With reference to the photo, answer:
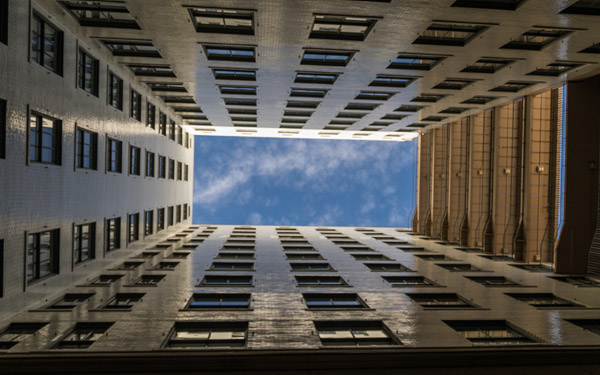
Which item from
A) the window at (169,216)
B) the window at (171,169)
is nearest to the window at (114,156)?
the window at (171,169)

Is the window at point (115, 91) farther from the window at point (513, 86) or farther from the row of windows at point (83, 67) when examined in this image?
the window at point (513, 86)

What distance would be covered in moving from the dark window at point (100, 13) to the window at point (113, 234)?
1252 centimetres

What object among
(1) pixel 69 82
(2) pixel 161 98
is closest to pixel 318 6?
(1) pixel 69 82

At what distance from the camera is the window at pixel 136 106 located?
3244cm

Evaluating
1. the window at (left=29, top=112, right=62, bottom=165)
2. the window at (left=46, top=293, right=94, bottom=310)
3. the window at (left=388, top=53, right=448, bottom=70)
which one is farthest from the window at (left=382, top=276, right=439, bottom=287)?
the window at (left=29, top=112, right=62, bottom=165)

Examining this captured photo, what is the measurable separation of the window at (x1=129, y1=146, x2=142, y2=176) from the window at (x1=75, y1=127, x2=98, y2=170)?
7.15 m

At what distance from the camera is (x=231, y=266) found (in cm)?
2908

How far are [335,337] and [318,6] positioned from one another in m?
14.5

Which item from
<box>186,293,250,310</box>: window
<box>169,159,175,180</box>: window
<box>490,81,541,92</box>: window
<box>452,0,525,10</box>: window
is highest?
<box>452,0,525,10</box>: window

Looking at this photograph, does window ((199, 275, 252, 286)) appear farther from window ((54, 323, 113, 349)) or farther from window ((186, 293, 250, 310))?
window ((54, 323, 113, 349))

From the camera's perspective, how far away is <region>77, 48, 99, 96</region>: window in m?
23.9

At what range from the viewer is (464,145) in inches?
1843

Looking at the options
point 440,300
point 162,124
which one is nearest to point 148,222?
point 162,124

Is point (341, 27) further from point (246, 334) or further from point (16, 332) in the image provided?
point (16, 332)
